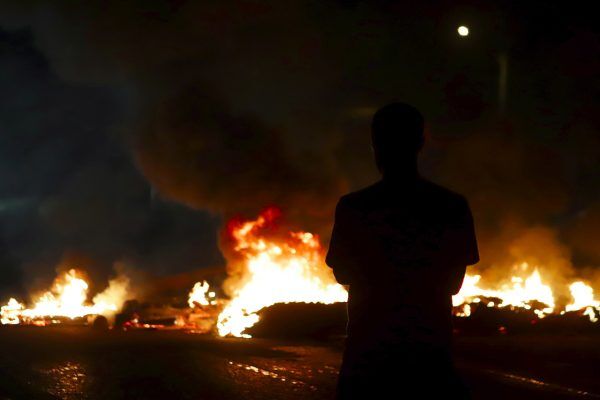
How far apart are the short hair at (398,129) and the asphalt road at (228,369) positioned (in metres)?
4.89

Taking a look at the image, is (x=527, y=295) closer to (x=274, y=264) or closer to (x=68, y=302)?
(x=274, y=264)

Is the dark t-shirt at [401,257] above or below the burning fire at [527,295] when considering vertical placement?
below

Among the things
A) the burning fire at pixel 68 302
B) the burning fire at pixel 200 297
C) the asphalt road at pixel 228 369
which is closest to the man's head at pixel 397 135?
the asphalt road at pixel 228 369

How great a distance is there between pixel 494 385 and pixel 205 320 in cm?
1237

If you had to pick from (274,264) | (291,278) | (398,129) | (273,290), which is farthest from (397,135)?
(274,264)

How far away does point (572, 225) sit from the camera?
81.9 ft

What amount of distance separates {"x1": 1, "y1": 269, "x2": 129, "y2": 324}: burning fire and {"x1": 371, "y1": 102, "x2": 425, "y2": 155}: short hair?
2289 cm

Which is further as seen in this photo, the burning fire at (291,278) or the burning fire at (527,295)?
the burning fire at (291,278)

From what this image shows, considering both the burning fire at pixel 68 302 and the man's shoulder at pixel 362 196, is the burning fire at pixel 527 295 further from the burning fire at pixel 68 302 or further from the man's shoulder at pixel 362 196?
the man's shoulder at pixel 362 196

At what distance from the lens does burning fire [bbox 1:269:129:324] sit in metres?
24.0

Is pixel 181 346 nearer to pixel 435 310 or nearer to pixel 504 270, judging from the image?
pixel 435 310

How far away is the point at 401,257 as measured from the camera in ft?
6.13

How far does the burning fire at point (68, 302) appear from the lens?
945 inches

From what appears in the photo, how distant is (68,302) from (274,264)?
400 inches
